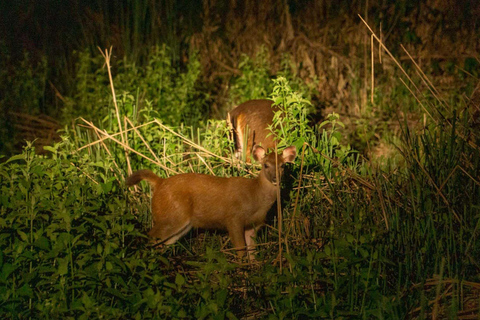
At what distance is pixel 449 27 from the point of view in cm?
1034

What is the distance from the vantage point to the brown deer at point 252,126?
8.04 m

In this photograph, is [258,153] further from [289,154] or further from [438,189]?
[438,189]

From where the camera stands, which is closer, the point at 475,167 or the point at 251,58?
the point at 475,167

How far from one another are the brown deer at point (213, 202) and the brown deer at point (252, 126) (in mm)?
1636

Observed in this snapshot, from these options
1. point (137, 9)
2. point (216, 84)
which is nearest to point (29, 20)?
point (137, 9)

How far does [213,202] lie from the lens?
6.08 meters

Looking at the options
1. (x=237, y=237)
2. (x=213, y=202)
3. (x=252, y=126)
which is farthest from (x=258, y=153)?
(x=252, y=126)

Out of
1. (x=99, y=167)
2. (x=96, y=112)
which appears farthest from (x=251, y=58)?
(x=99, y=167)

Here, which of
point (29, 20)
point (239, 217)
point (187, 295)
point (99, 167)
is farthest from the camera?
point (29, 20)

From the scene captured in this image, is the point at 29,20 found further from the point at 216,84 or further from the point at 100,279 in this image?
the point at 100,279

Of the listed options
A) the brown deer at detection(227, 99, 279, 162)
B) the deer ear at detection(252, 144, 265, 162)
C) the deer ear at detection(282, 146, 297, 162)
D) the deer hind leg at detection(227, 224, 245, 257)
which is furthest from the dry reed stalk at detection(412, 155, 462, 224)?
the brown deer at detection(227, 99, 279, 162)

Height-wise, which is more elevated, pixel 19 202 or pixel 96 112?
pixel 19 202

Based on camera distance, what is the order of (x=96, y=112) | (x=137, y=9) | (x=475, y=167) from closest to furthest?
1. (x=475, y=167)
2. (x=96, y=112)
3. (x=137, y=9)

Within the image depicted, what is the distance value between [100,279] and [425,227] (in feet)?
7.54
